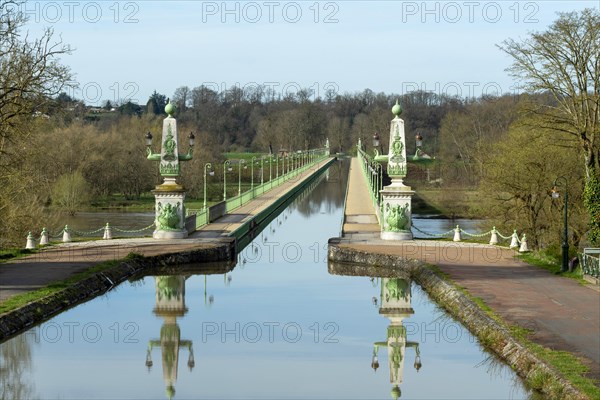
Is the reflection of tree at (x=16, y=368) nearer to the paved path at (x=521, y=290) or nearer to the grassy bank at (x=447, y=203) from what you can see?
the paved path at (x=521, y=290)

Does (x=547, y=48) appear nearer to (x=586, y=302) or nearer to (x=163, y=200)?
(x=163, y=200)

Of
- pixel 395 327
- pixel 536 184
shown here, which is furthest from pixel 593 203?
pixel 395 327

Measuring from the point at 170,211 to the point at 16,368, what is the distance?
19.2m

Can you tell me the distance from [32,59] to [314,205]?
43386mm

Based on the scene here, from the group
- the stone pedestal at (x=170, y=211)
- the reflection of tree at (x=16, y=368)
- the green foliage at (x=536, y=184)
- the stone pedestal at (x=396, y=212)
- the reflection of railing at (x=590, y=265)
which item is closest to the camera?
the reflection of tree at (x=16, y=368)

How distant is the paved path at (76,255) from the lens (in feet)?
81.0

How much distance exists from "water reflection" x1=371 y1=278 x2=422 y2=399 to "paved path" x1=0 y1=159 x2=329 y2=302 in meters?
7.99

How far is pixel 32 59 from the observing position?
37.4m

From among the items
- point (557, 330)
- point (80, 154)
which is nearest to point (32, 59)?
point (557, 330)

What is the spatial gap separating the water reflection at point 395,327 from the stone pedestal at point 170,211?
9533 mm

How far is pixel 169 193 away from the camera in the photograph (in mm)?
36250

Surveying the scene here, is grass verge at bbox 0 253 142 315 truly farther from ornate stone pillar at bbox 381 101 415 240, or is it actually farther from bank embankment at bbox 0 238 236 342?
ornate stone pillar at bbox 381 101 415 240

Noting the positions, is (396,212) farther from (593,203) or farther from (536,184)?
(536,184)

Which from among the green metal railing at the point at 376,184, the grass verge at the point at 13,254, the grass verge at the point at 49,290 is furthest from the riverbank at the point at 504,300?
the grass verge at the point at 13,254
